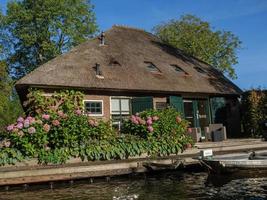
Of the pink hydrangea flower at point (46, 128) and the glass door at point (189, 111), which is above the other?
the glass door at point (189, 111)

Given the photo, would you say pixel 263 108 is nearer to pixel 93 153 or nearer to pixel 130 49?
pixel 130 49

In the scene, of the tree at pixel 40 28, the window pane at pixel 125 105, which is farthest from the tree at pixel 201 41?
the window pane at pixel 125 105

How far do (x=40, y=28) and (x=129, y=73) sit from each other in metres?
22.0

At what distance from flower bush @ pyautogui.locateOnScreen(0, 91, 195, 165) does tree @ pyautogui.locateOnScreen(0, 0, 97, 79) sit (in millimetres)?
23256

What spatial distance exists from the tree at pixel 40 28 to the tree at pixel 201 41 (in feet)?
28.1

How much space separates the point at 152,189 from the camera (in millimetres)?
11750

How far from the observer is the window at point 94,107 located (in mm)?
19594

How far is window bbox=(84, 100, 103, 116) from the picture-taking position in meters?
19.6

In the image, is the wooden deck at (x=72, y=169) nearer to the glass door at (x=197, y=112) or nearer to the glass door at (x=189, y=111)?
the glass door at (x=189, y=111)

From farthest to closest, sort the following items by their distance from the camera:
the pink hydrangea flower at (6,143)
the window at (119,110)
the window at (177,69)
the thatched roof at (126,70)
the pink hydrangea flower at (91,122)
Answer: the window at (177,69), the window at (119,110), the thatched roof at (126,70), the pink hydrangea flower at (91,122), the pink hydrangea flower at (6,143)

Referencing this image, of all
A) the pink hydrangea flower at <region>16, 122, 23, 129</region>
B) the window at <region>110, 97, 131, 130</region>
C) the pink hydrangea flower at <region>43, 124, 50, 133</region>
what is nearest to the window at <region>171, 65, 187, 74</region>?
the window at <region>110, 97, 131, 130</region>

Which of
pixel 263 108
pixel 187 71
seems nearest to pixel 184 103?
pixel 187 71

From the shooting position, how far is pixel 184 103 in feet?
75.6

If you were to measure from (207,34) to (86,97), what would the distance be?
25.4 meters
